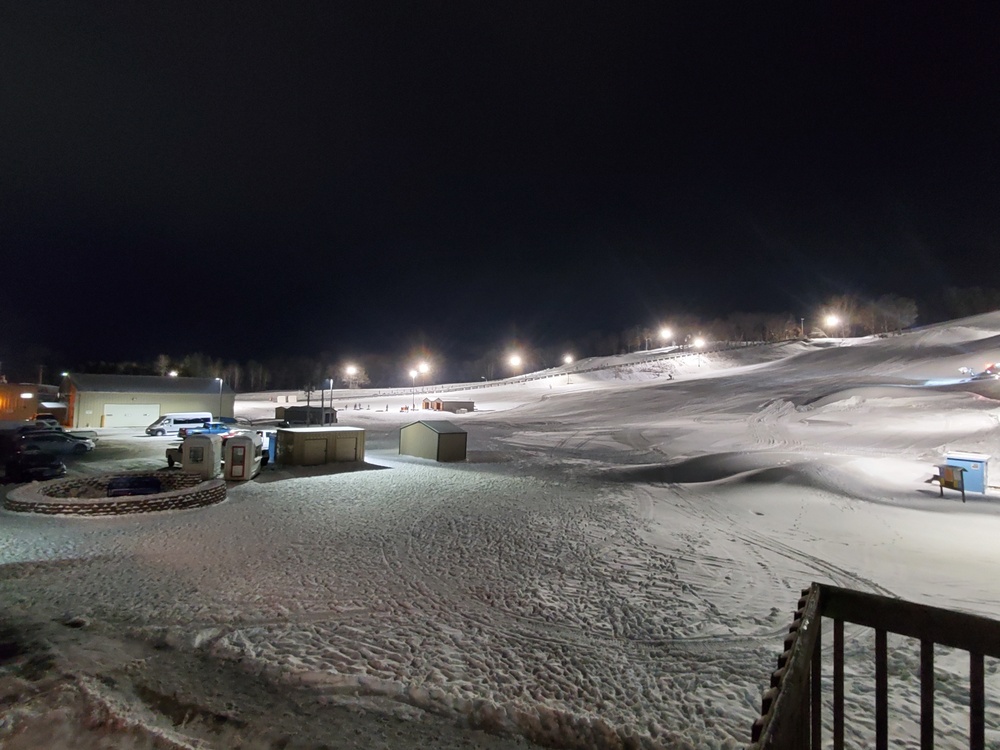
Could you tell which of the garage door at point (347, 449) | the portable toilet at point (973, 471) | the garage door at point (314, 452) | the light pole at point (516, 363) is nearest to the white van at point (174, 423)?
the garage door at point (314, 452)

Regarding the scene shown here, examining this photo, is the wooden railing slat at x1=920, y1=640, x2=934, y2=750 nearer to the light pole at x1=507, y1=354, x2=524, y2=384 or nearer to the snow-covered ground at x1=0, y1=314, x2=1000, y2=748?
the snow-covered ground at x1=0, y1=314, x2=1000, y2=748

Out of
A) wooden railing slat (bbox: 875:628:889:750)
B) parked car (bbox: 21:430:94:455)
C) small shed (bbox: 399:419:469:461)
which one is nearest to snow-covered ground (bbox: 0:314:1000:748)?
small shed (bbox: 399:419:469:461)

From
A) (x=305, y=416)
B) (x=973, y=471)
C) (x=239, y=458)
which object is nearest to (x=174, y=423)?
(x=305, y=416)

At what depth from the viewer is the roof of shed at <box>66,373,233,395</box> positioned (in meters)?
43.1

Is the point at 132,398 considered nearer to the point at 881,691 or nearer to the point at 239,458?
the point at 239,458

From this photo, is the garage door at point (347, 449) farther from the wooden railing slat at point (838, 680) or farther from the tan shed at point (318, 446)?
the wooden railing slat at point (838, 680)

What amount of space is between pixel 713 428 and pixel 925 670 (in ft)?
114

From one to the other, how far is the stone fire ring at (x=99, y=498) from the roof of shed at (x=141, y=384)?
1233 inches

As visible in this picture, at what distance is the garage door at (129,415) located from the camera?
43.1m

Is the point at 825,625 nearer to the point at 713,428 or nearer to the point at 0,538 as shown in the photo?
the point at 0,538

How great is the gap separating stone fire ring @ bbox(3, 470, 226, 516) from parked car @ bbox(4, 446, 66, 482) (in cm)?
356

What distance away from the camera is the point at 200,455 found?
19844 millimetres

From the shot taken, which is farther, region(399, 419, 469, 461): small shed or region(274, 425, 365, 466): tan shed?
region(399, 419, 469, 461): small shed

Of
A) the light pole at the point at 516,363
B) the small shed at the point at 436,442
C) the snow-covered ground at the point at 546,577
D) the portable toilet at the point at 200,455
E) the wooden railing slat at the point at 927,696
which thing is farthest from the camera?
the light pole at the point at 516,363
